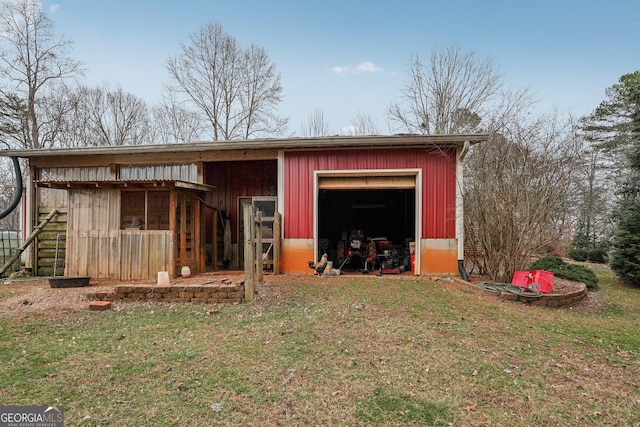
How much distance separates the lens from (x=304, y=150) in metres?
7.28

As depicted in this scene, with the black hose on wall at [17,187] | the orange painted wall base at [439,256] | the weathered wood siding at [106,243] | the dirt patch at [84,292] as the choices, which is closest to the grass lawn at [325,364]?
the dirt patch at [84,292]

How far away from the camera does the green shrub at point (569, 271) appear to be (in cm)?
673

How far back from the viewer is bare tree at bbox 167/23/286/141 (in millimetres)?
17328

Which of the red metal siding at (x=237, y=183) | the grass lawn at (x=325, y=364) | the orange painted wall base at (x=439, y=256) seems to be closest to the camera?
the grass lawn at (x=325, y=364)

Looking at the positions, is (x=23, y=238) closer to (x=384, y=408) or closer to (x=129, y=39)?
(x=129, y=39)

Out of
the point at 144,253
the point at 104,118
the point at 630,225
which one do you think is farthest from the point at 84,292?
the point at 104,118

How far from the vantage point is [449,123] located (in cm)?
1548

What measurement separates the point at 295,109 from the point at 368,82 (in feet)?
14.9

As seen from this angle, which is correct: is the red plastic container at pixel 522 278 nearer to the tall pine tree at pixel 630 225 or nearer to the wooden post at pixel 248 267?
the tall pine tree at pixel 630 225

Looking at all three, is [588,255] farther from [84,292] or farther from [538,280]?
[84,292]

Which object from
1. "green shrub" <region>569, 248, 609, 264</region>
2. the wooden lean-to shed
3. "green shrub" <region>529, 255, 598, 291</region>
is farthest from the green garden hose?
"green shrub" <region>569, 248, 609, 264</region>

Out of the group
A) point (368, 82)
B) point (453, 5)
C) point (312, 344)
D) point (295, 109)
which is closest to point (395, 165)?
point (312, 344)

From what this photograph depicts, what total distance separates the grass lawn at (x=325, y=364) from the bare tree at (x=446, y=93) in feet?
40.3

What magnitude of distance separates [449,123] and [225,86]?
12159 mm
